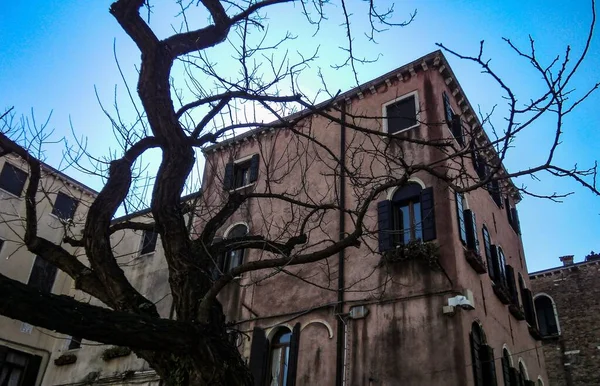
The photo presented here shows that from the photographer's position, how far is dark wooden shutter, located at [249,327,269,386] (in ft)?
33.8

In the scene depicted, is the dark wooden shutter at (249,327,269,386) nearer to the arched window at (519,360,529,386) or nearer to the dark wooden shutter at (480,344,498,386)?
the dark wooden shutter at (480,344,498,386)

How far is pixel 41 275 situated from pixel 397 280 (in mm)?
12359

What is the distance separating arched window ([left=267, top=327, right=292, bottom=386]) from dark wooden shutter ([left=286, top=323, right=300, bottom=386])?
0.23 meters

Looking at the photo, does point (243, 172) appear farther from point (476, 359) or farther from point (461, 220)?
point (476, 359)

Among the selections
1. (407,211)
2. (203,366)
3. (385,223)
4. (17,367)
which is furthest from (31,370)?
(203,366)

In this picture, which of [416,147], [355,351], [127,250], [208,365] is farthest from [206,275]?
[127,250]

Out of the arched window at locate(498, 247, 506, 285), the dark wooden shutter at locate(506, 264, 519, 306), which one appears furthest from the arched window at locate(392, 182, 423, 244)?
the dark wooden shutter at locate(506, 264, 519, 306)

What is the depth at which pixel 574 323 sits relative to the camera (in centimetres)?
2116

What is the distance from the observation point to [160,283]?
559 inches

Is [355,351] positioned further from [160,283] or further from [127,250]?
[127,250]

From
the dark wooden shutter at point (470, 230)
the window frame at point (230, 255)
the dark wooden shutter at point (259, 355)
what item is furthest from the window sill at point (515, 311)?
the window frame at point (230, 255)

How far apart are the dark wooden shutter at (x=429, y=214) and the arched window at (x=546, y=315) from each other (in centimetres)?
A: 1509

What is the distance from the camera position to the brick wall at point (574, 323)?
65.4ft

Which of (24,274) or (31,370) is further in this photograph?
(24,274)
